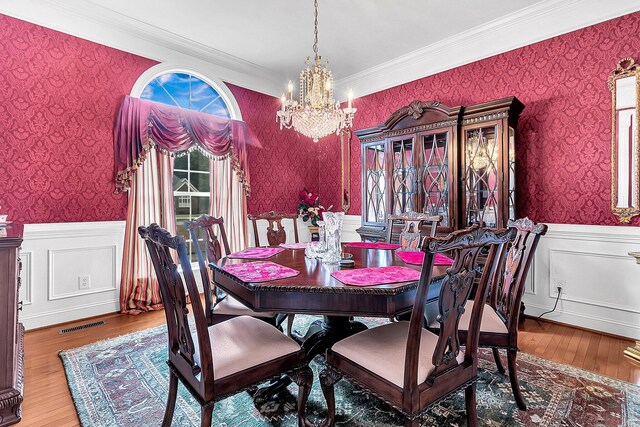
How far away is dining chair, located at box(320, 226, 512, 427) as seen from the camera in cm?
116

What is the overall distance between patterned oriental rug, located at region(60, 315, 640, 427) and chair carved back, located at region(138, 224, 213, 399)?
0.53m

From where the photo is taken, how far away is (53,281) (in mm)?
2879

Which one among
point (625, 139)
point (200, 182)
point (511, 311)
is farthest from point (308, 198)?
point (625, 139)

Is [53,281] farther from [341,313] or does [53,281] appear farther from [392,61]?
[392,61]

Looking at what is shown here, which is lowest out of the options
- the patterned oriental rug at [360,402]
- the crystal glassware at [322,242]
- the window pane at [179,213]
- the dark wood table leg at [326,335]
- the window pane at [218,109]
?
the patterned oriental rug at [360,402]

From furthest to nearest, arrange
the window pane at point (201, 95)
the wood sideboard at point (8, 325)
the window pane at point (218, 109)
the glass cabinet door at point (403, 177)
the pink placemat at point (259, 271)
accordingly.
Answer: the window pane at point (218, 109) → the window pane at point (201, 95) → the glass cabinet door at point (403, 177) → the pink placemat at point (259, 271) → the wood sideboard at point (8, 325)

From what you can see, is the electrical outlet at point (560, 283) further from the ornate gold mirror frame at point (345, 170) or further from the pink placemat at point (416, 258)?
the ornate gold mirror frame at point (345, 170)

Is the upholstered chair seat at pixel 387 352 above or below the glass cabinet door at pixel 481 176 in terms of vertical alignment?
below

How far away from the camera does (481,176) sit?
10.1 ft

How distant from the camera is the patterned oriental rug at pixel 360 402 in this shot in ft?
5.35

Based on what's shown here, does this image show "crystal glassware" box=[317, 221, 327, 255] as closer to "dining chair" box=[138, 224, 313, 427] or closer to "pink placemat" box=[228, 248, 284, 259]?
"pink placemat" box=[228, 248, 284, 259]

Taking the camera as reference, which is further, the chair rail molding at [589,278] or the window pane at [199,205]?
the window pane at [199,205]

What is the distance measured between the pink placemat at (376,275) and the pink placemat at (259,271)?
255 millimetres

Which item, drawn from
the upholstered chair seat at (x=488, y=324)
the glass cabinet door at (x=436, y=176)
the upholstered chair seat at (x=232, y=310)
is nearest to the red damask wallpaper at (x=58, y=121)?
the upholstered chair seat at (x=232, y=310)
